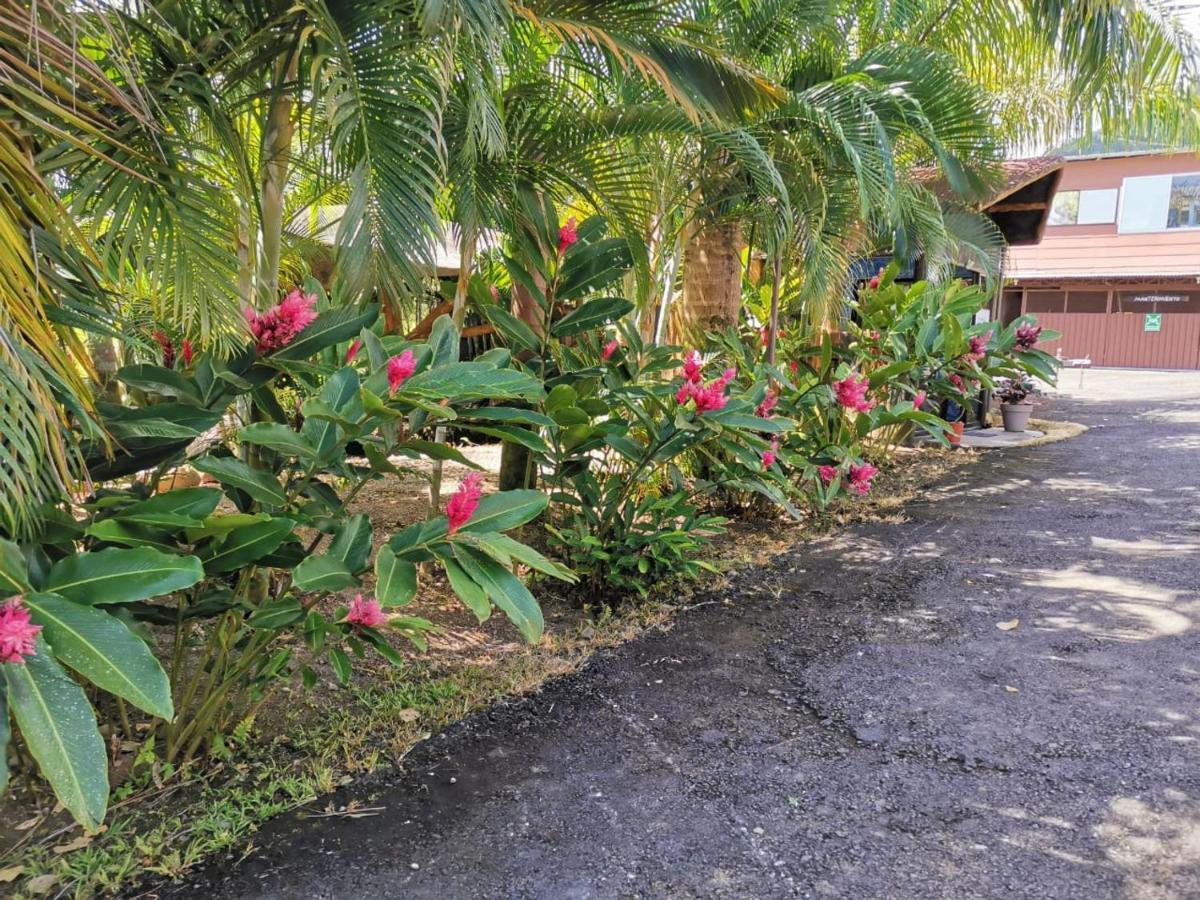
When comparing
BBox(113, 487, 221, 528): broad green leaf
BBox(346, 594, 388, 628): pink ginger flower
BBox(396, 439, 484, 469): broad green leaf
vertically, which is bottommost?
BBox(346, 594, 388, 628): pink ginger flower

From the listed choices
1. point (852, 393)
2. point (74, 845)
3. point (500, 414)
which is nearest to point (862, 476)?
point (852, 393)

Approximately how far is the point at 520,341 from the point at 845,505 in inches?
139

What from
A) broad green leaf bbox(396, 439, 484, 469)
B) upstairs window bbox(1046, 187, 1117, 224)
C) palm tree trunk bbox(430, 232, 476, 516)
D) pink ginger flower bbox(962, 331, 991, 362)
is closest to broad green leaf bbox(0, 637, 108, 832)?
broad green leaf bbox(396, 439, 484, 469)

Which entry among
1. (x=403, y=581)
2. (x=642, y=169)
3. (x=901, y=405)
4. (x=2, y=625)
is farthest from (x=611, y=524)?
(x=2, y=625)

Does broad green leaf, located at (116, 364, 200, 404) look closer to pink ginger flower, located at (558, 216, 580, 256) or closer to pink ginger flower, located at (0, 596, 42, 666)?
pink ginger flower, located at (0, 596, 42, 666)

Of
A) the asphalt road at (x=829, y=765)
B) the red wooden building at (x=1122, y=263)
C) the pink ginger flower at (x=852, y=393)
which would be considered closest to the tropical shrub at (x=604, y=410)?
the asphalt road at (x=829, y=765)

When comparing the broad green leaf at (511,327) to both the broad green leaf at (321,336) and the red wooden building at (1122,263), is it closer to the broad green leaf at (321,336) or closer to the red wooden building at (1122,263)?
the broad green leaf at (321,336)

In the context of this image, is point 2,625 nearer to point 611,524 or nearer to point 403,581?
point 403,581

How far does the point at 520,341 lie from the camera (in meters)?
4.02

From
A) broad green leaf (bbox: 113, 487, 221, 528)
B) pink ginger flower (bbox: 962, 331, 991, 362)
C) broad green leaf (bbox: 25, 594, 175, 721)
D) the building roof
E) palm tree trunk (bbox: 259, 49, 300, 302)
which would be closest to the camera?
broad green leaf (bbox: 25, 594, 175, 721)

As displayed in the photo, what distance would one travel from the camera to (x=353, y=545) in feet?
7.70

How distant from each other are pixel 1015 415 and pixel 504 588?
1017 cm

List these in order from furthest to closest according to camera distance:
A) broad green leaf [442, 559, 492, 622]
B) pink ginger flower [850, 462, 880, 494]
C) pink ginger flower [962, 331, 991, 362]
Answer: pink ginger flower [962, 331, 991, 362] → pink ginger flower [850, 462, 880, 494] → broad green leaf [442, 559, 492, 622]

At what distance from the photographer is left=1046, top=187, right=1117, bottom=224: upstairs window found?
22.0m
